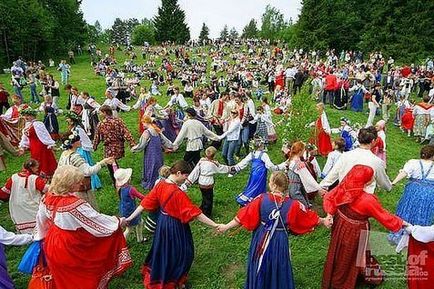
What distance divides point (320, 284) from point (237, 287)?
1.14 metres

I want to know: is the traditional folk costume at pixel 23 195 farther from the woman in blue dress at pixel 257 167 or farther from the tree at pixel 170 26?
the tree at pixel 170 26

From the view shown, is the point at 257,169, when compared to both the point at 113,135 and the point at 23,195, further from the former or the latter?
the point at 23,195

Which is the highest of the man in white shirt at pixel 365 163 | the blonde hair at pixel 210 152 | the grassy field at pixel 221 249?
the man in white shirt at pixel 365 163

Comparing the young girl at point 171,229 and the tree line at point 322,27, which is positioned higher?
the tree line at point 322,27

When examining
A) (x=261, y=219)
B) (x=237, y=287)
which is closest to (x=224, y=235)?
(x=237, y=287)

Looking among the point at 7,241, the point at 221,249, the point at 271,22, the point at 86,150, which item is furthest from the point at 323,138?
the point at 271,22

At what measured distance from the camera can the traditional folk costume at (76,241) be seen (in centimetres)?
395

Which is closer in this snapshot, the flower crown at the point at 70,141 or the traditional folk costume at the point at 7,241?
the traditional folk costume at the point at 7,241

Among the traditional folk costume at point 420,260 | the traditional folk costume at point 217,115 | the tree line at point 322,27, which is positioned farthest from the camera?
the tree line at point 322,27

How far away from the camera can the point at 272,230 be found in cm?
416

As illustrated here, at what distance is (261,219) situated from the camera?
4.17 m

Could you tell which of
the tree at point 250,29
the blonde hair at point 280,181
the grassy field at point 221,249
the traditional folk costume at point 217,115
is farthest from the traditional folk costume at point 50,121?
the tree at point 250,29

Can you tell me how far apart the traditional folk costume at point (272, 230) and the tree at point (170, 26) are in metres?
57.8

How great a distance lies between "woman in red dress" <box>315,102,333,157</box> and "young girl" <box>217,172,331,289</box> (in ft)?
20.4
